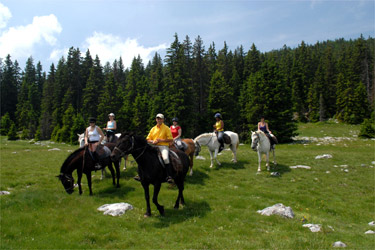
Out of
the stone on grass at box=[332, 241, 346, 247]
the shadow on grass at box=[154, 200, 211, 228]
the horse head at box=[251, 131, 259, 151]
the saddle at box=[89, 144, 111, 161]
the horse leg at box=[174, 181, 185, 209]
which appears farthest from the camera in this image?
the horse head at box=[251, 131, 259, 151]

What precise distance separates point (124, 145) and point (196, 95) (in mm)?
40499

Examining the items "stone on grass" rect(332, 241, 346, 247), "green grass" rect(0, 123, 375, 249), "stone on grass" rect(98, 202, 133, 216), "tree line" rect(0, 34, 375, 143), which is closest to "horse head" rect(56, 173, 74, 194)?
"green grass" rect(0, 123, 375, 249)

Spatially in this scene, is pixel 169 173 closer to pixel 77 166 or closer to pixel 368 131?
pixel 77 166

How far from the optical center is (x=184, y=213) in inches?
342

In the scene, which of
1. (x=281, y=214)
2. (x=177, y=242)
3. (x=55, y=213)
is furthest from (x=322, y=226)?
(x=55, y=213)

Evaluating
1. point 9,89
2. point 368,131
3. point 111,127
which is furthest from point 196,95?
point 9,89

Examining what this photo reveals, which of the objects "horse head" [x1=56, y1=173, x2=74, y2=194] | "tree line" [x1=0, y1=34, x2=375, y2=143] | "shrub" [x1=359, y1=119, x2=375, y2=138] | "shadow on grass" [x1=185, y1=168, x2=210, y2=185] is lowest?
"shrub" [x1=359, y1=119, x2=375, y2=138]

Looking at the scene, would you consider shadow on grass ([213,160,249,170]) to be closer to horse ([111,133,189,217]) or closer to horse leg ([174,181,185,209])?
horse leg ([174,181,185,209])

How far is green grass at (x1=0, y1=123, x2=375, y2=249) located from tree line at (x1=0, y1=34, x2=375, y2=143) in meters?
24.4

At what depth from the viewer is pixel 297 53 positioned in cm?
9212

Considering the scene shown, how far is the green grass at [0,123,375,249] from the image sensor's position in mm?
6680

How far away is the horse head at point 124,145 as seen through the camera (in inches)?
295

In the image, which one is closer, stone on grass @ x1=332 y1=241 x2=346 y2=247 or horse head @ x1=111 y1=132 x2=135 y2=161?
stone on grass @ x1=332 y1=241 x2=346 y2=247

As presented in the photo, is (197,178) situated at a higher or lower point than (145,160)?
lower
